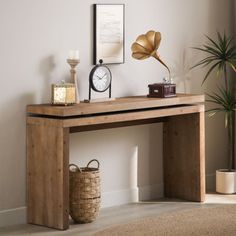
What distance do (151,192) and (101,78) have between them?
45.4 inches

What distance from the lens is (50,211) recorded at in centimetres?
535

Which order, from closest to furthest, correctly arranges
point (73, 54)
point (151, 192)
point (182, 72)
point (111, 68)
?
point (73, 54) < point (111, 68) < point (151, 192) < point (182, 72)

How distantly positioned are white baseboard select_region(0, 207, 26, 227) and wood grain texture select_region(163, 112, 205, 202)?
4.73 feet

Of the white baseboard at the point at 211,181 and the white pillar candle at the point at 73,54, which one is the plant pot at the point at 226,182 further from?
the white pillar candle at the point at 73,54

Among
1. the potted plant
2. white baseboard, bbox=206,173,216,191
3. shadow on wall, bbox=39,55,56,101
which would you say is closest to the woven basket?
shadow on wall, bbox=39,55,56,101

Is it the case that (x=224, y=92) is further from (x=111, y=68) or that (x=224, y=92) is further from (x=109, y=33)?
(x=109, y=33)

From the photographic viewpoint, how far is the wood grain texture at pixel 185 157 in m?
6.14

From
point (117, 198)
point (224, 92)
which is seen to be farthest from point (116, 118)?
point (224, 92)

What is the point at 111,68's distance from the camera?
6027 mm

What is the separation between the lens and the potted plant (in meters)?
6.50

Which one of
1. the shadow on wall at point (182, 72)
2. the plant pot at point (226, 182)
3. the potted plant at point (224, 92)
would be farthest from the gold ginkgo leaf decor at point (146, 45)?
the plant pot at point (226, 182)

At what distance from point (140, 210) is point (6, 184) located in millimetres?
1112

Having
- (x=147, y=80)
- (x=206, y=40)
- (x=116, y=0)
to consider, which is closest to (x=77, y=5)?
(x=116, y=0)

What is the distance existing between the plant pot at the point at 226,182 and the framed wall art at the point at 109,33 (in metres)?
1.36
